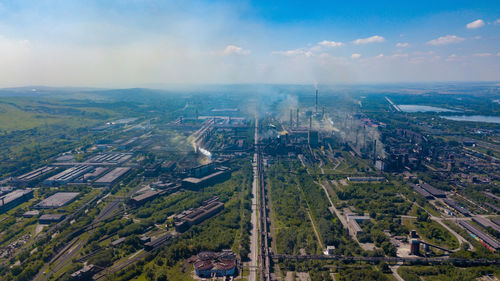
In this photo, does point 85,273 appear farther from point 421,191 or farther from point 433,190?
point 433,190

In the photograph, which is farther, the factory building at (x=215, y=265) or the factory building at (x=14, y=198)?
the factory building at (x=14, y=198)

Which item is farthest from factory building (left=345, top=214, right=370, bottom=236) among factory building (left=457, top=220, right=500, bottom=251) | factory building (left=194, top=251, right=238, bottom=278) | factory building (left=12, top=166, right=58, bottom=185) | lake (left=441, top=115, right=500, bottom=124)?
lake (left=441, top=115, right=500, bottom=124)

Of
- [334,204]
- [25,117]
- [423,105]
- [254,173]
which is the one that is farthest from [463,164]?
[25,117]

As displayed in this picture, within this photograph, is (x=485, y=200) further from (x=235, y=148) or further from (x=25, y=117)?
(x=25, y=117)

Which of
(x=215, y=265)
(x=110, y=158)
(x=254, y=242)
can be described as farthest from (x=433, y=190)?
(x=110, y=158)

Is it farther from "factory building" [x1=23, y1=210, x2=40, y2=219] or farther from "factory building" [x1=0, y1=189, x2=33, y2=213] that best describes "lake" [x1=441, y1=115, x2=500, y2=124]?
"factory building" [x1=0, y1=189, x2=33, y2=213]

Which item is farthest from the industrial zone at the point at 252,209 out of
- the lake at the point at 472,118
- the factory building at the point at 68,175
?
the lake at the point at 472,118

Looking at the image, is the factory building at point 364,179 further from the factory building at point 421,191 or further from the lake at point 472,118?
the lake at point 472,118
